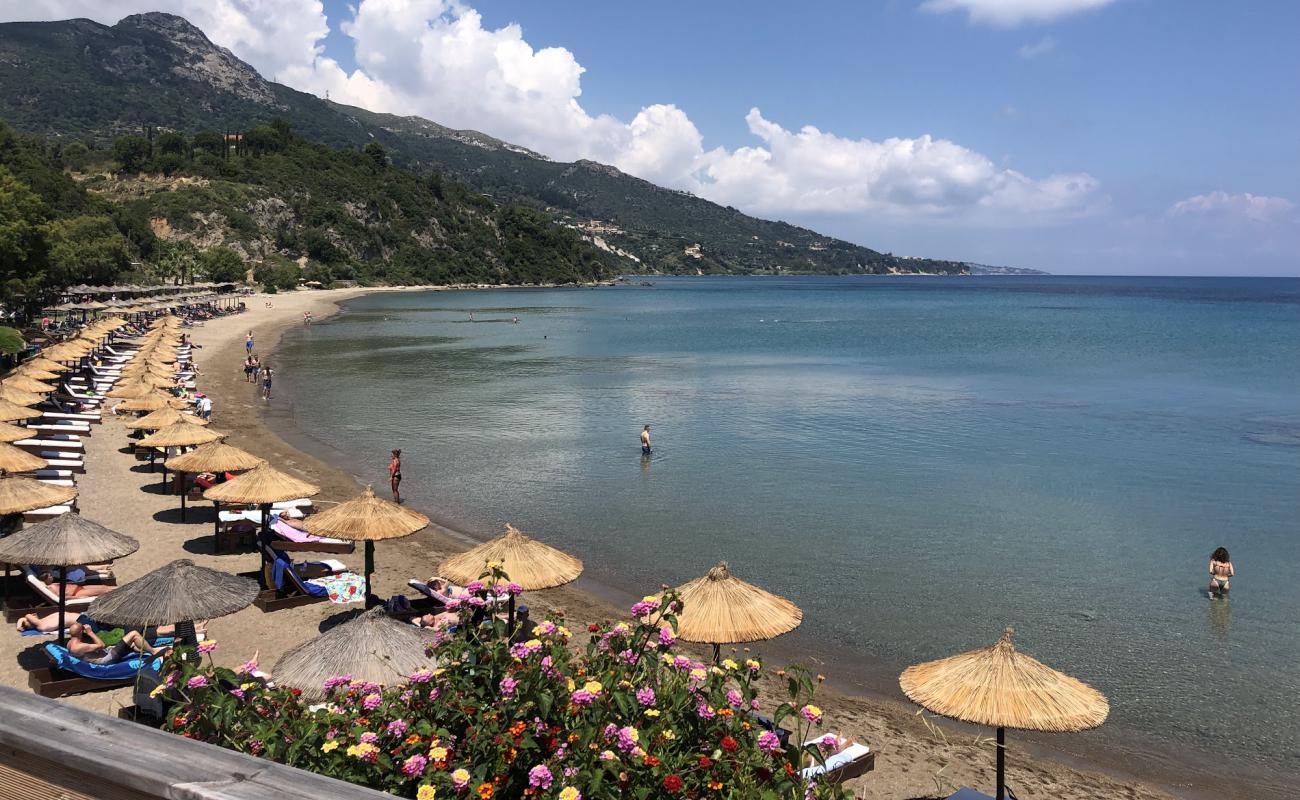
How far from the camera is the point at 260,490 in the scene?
47.5 feet

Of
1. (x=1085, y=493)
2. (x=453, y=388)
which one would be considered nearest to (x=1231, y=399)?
(x=1085, y=493)

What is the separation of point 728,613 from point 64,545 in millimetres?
8461

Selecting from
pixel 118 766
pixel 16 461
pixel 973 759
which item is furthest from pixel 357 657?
pixel 16 461

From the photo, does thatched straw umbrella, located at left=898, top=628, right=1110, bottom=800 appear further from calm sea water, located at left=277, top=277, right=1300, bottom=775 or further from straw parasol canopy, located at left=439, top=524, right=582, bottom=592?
straw parasol canopy, located at left=439, top=524, right=582, bottom=592

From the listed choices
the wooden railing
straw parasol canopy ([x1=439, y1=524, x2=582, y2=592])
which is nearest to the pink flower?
the wooden railing

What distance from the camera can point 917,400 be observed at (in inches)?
1577

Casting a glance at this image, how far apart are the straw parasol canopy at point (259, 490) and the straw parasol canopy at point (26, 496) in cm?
220

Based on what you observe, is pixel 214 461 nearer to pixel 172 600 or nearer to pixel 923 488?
pixel 172 600

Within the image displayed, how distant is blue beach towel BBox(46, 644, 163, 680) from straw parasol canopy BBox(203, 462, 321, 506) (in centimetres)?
424

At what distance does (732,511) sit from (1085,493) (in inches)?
410

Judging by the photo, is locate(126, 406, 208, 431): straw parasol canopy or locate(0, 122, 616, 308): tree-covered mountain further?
locate(0, 122, 616, 308): tree-covered mountain

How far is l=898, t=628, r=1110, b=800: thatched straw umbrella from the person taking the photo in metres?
7.87

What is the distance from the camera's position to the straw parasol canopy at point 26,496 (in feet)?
43.7

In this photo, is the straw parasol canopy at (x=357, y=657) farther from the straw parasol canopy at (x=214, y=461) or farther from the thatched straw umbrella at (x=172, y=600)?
the straw parasol canopy at (x=214, y=461)
